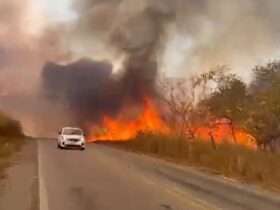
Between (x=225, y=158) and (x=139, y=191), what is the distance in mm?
13253

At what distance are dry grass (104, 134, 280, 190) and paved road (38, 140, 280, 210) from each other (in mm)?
1798

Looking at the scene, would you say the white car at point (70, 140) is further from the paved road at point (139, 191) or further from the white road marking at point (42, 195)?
the white road marking at point (42, 195)

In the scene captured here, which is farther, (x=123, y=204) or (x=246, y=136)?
(x=246, y=136)

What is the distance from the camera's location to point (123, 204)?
14969 millimetres

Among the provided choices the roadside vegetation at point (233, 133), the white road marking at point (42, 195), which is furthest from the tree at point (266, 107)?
the white road marking at point (42, 195)

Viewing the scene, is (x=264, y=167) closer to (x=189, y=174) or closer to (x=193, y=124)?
(x=189, y=174)

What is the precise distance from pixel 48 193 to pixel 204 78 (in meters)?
35.7

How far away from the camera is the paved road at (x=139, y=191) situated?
49.2 ft

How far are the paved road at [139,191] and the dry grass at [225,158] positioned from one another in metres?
1.80

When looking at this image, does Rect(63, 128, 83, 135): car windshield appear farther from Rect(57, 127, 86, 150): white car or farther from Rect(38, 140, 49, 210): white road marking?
Rect(38, 140, 49, 210): white road marking

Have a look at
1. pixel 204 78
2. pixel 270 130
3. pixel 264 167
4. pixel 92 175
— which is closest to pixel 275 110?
pixel 270 130

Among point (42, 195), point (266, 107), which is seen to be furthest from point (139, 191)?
point (266, 107)

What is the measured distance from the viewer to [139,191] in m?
18.1

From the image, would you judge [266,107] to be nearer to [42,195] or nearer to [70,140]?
[70,140]
